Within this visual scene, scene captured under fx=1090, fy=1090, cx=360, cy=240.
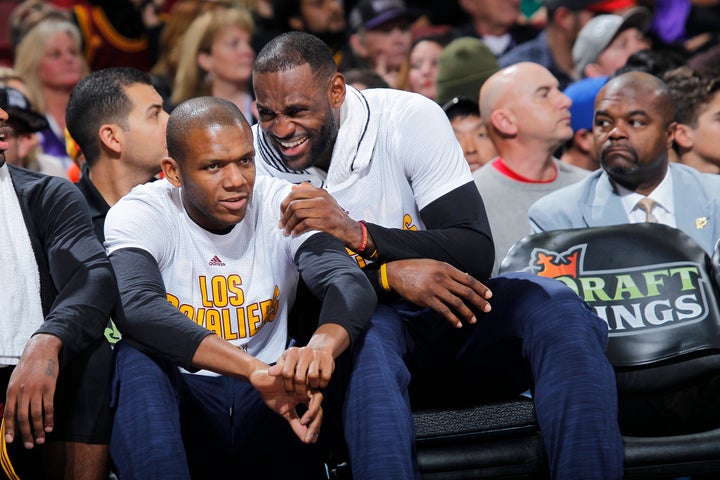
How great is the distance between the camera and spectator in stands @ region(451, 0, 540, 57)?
595 cm

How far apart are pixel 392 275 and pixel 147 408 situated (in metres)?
0.72

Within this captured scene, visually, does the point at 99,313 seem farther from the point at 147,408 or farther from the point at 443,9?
the point at 443,9

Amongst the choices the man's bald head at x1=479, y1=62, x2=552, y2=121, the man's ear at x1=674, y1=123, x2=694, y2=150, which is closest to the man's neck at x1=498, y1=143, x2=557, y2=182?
the man's bald head at x1=479, y1=62, x2=552, y2=121

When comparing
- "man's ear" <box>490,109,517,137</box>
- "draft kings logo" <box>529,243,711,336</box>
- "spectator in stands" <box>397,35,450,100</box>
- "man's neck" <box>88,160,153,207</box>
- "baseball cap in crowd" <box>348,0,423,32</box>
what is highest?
"baseball cap in crowd" <box>348,0,423,32</box>

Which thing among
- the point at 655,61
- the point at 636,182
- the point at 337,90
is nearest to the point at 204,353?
the point at 337,90

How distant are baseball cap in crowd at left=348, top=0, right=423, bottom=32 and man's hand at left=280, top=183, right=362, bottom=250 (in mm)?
3308

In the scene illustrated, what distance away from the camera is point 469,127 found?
4.46m

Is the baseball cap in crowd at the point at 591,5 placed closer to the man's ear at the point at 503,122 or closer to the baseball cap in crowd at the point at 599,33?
the baseball cap in crowd at the point at 599,33

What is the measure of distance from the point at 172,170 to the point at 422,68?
2801mm

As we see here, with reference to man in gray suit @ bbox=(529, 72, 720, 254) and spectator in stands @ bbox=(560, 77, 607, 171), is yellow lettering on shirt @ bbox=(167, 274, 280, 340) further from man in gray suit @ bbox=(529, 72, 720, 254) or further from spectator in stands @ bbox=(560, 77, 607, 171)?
spectator in stands @ bbox=(560, 77, 607, 171)

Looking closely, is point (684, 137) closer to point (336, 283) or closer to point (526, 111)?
point (526, 111)

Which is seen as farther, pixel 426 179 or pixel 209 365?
pixel 426 179

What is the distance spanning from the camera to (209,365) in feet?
7.79

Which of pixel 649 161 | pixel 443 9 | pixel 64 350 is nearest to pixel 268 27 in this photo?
pixel 443 9
